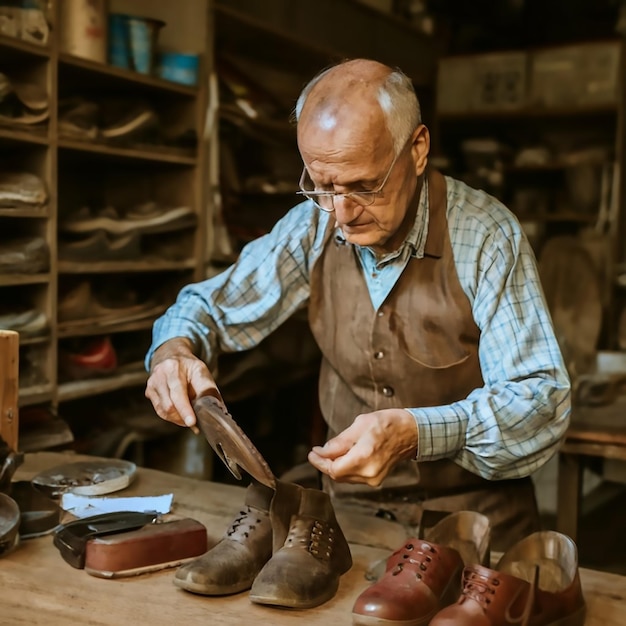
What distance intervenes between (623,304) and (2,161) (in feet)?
12.7

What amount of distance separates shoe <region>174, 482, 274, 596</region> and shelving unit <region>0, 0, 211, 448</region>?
1.38 metres

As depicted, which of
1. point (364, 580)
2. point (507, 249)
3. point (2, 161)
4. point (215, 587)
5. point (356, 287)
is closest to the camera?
point (215, 587)

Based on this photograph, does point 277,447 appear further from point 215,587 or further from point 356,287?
point 215,587

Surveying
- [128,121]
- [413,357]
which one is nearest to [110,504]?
[413,357]

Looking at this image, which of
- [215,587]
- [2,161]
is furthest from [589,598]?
[2,161]

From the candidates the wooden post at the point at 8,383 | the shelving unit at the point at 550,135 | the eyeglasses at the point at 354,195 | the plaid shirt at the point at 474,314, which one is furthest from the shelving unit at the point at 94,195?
the shelving unit at the point at 550,135

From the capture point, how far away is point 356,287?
182 centimetres

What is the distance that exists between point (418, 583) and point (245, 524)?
0.36 metres

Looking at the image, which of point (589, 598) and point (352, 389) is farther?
point (352, 389)

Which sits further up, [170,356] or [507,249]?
[507,249]

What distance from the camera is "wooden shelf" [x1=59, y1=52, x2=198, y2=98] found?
278 cm

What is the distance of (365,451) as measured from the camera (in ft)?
4.30

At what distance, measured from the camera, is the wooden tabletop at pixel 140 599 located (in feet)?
4.03

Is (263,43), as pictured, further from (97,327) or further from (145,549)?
(145,549)
